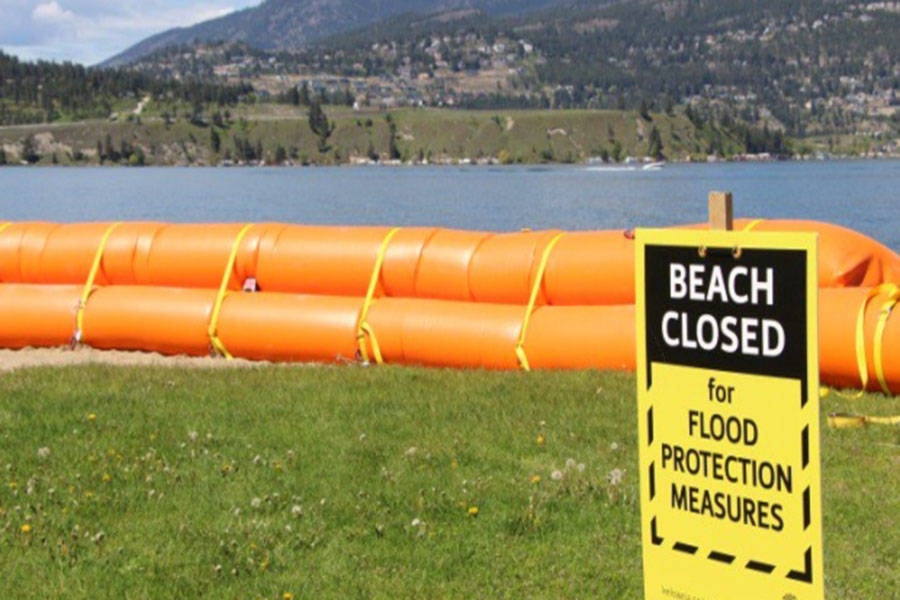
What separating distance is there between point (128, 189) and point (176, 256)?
98.3 m

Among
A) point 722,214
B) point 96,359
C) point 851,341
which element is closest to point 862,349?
point 851,341

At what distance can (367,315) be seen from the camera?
15.2 metres

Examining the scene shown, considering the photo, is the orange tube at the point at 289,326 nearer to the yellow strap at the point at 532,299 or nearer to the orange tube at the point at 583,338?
the yellow strap at the point at 532,299

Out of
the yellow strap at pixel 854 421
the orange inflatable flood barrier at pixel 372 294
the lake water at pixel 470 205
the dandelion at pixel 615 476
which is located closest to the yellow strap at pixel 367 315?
the orange inflatable flood barrier at pixel 372 294

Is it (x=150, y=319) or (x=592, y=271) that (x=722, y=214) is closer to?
(x=592, y=271)

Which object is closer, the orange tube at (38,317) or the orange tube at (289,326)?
the orange tube at (289,326)

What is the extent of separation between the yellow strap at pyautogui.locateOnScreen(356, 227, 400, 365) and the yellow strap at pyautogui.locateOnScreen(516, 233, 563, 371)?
1.75 metres

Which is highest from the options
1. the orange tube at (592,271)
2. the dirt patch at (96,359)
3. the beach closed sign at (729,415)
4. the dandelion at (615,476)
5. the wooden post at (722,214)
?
the wooden post at (722,214)

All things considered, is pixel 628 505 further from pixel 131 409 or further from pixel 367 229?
pixel 367 229

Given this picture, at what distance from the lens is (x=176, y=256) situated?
55.6 feet

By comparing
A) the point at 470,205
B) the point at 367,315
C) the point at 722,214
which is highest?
the point at 722,214

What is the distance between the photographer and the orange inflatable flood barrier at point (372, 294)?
13.6m

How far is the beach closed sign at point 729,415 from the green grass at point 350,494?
2.33m

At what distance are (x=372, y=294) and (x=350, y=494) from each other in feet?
24.2
